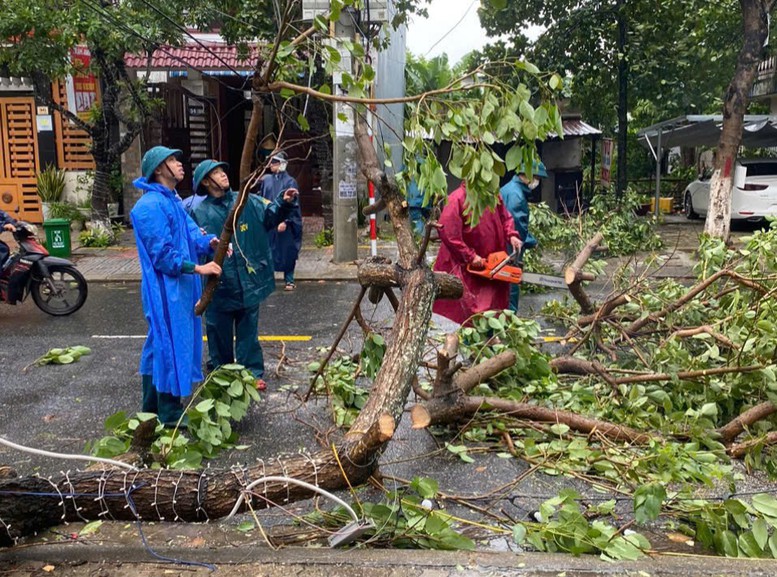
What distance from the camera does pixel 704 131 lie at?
16953 millimetres

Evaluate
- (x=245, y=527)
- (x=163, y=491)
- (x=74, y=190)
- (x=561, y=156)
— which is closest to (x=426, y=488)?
(x=245, y=527)

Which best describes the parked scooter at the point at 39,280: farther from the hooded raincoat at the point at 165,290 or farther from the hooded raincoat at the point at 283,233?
the hooded raincoat at the point at 165,290

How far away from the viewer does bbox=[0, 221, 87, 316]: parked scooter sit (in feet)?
28.8

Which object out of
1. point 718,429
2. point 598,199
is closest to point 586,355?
point 718,429

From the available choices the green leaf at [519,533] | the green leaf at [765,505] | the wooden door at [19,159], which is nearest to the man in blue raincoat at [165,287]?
the green leaf at [519,533]

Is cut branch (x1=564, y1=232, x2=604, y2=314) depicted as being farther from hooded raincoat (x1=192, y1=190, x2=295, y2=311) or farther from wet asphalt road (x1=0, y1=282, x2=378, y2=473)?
wet asphalt road (x1=0, y1=282, x2=378, y2=473)

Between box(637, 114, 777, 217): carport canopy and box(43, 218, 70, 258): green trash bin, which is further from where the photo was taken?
box(637, 114, 777, 217): carport canopy

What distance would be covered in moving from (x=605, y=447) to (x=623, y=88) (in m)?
12.0

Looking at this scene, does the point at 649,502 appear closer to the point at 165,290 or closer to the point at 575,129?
the point at 165,290

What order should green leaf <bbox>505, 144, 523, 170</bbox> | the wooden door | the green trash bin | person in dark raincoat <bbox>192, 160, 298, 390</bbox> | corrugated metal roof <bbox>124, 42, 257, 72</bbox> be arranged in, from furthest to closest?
the wooden door → corrugated metal roof <bbox>124, 42, 257, 72</bbox> → the green trash bin → person in dark raincoat <bbox>192, 160, 298, 390</bbox> → green leaf <bbox>505, 144, 523, 170</bbox>

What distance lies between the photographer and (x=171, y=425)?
5105mm

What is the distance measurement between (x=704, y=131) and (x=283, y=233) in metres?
10.9

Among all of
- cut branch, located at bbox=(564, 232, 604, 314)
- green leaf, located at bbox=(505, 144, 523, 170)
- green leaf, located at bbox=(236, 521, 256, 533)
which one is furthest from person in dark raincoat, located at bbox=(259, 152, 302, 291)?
green leaf, located at bbox=(505, 144, 523, 170)

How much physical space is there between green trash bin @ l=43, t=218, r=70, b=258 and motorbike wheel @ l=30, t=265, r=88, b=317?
3.35 meters
